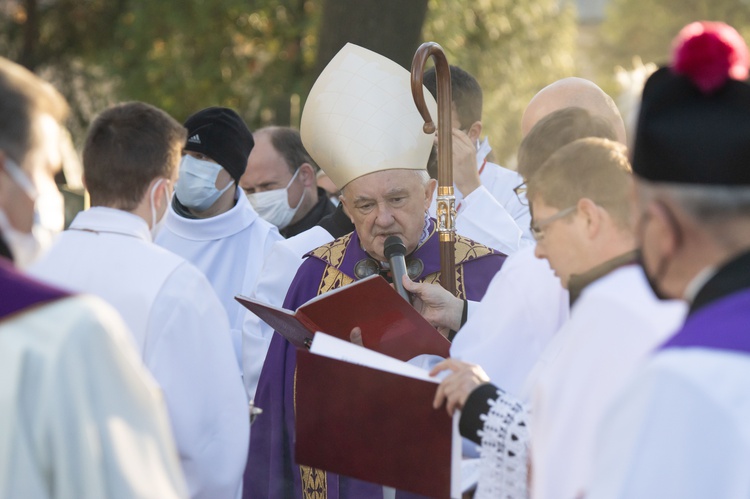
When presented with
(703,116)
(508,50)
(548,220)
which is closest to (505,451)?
(548,220)

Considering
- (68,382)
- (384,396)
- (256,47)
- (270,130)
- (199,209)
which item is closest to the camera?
(68,382)

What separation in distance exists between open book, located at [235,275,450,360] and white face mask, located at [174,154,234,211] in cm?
204

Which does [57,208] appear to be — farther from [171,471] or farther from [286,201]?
[286,201]

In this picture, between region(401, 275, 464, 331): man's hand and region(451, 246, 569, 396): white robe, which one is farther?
region(401, 275, 464, 331): man's hand

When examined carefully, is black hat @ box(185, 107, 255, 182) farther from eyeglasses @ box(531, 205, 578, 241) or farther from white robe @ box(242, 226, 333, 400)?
eyeglasses @ box(531, 205, 578, 241)

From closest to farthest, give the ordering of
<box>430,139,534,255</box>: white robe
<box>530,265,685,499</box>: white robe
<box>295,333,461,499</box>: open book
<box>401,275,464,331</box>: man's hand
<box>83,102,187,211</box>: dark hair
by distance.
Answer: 1. <box>530,265,685,499</box>: white robe
2. <box>295,333,461,499</box>: open book
3. <box>83,102,187,211</box>: dark hair
4. <box>401,275,464,331</box>: man's hand
5. <box>430,139,534,255</box>: white robe

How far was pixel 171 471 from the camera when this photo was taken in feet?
7.75

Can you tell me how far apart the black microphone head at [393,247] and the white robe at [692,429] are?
267 centimetres

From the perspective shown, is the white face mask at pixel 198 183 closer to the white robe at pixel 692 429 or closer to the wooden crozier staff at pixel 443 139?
the wooden crozier staff at pixel 443 139

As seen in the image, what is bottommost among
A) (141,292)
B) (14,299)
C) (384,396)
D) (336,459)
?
(336,459)

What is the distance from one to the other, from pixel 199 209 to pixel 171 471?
3914 millimetres

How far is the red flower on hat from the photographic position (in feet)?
6.64

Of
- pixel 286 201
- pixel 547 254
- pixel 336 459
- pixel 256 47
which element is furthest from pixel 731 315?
pixel 256 47

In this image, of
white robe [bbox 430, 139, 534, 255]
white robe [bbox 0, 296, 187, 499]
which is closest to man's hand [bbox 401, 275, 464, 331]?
white robe [bbox 430, 139, 534, 255]
